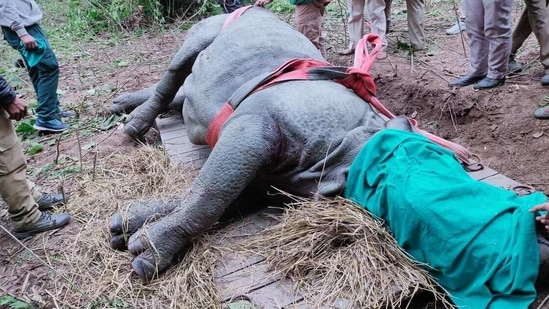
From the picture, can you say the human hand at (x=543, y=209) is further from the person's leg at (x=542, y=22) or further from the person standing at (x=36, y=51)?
the person standing at (x=36, y=51)

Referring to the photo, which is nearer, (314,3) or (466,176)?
(466,176)

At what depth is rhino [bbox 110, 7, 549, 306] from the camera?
267cm

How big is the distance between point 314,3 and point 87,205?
329 centimetres

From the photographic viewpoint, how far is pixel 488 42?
470cm

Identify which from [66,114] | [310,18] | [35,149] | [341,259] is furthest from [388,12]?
[341,259]

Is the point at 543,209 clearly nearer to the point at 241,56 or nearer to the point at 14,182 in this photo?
the point at 241,56

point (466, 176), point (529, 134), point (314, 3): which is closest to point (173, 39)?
point (314, 3)

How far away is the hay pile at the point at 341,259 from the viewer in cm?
228

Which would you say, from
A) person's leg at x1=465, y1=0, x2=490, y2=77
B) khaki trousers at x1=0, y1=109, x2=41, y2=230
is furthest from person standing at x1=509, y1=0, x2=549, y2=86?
khaki trousers at x1=0, y1=109, x2=41, y2=230

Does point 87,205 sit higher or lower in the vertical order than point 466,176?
lower

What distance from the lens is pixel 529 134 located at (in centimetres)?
399

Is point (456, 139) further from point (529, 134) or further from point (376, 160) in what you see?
point (376, 160)

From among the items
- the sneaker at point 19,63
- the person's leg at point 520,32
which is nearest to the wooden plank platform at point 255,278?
the person's leg at point 520,32

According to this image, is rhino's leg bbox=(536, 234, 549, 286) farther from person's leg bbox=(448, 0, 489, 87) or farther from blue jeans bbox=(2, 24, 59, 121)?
blue jeans bbox=(2, 24, 59, 121)
